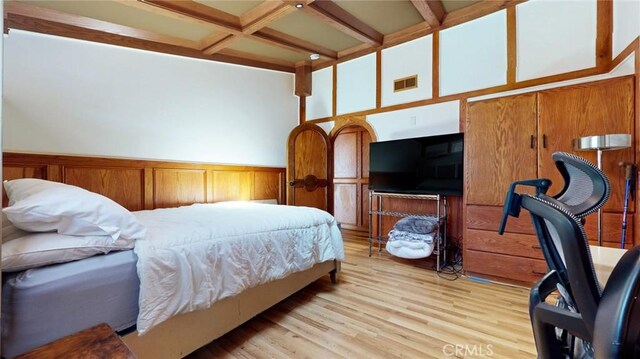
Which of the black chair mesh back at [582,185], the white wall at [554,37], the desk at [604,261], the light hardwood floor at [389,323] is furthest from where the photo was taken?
the white wall at [554,37]

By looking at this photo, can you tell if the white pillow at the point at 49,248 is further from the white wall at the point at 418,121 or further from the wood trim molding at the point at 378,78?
the wood trim molding at the point at 378,78

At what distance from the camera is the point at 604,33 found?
2.43 metres

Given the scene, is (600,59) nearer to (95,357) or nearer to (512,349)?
(512,349)

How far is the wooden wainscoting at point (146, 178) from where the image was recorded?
2.37 metres

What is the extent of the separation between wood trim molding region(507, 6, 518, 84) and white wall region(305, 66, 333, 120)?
7.72ft

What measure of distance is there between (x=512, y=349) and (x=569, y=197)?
1250 millimetres

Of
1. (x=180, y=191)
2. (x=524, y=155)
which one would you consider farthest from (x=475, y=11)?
(x=180, y=191)

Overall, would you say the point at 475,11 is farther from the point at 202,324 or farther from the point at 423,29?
the point at 202,324

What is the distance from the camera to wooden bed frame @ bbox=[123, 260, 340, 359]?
1.24 metres

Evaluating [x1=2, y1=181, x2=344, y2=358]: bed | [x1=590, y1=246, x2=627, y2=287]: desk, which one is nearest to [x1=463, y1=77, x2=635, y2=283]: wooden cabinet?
[x1=590, y1=246, x2=627, y2=287]: desk

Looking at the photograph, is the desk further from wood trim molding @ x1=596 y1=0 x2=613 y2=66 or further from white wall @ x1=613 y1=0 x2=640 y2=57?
wood trim molding @ x1=596 y1=0 x2=613 y2=66

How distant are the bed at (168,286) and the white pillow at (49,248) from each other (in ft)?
0.09

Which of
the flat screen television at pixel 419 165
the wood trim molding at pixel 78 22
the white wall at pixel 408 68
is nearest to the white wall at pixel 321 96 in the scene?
the white wall at pixel 408 68

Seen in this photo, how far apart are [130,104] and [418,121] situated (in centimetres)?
332
